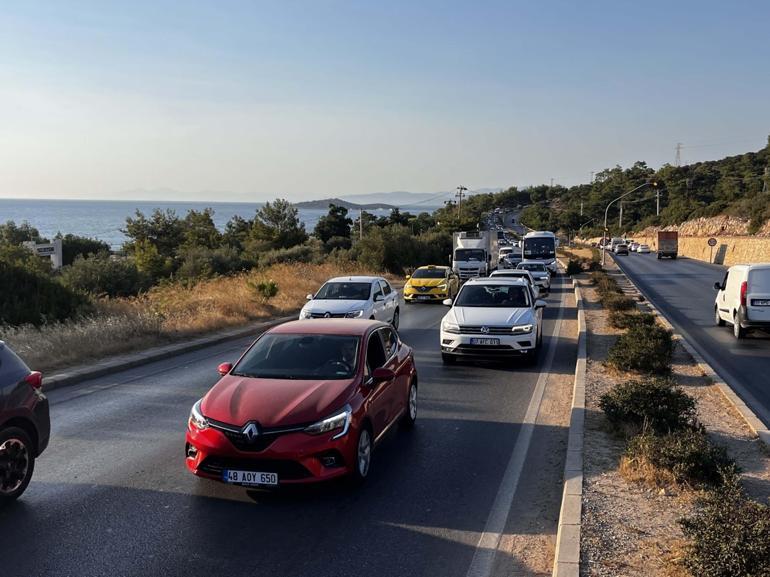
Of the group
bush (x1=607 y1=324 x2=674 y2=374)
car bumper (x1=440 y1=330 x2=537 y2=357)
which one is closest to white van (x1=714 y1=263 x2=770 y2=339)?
bush (x1=607 y1=324 x2=674 y2=374)

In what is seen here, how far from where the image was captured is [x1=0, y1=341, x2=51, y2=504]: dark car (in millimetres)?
5789

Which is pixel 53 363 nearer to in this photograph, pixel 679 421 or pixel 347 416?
pixel 347 416

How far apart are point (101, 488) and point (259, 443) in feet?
5.90

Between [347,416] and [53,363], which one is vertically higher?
[347,416]

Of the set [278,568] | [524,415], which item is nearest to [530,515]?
[278,568]

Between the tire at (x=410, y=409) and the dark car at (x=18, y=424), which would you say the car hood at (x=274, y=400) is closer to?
the dark car at (x=18, y=424)

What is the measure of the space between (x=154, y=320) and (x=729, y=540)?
13.6 meters

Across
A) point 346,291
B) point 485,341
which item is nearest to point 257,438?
point 485,341

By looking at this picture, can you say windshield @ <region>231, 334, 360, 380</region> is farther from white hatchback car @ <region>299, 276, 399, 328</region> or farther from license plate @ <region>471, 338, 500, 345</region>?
white hatchback car @ <region>299, 276, 399, 328</region>

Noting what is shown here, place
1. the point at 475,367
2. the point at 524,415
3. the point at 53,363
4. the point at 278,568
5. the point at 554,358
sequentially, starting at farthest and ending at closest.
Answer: the point at 554,358, the point at 475,367, the point at 53,363, the point at 524,415, the point at 278,568

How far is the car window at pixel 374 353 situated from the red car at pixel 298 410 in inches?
0.4

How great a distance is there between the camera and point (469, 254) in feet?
131

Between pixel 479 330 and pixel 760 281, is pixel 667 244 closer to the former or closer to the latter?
pixel 760 281

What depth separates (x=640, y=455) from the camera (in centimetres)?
638
